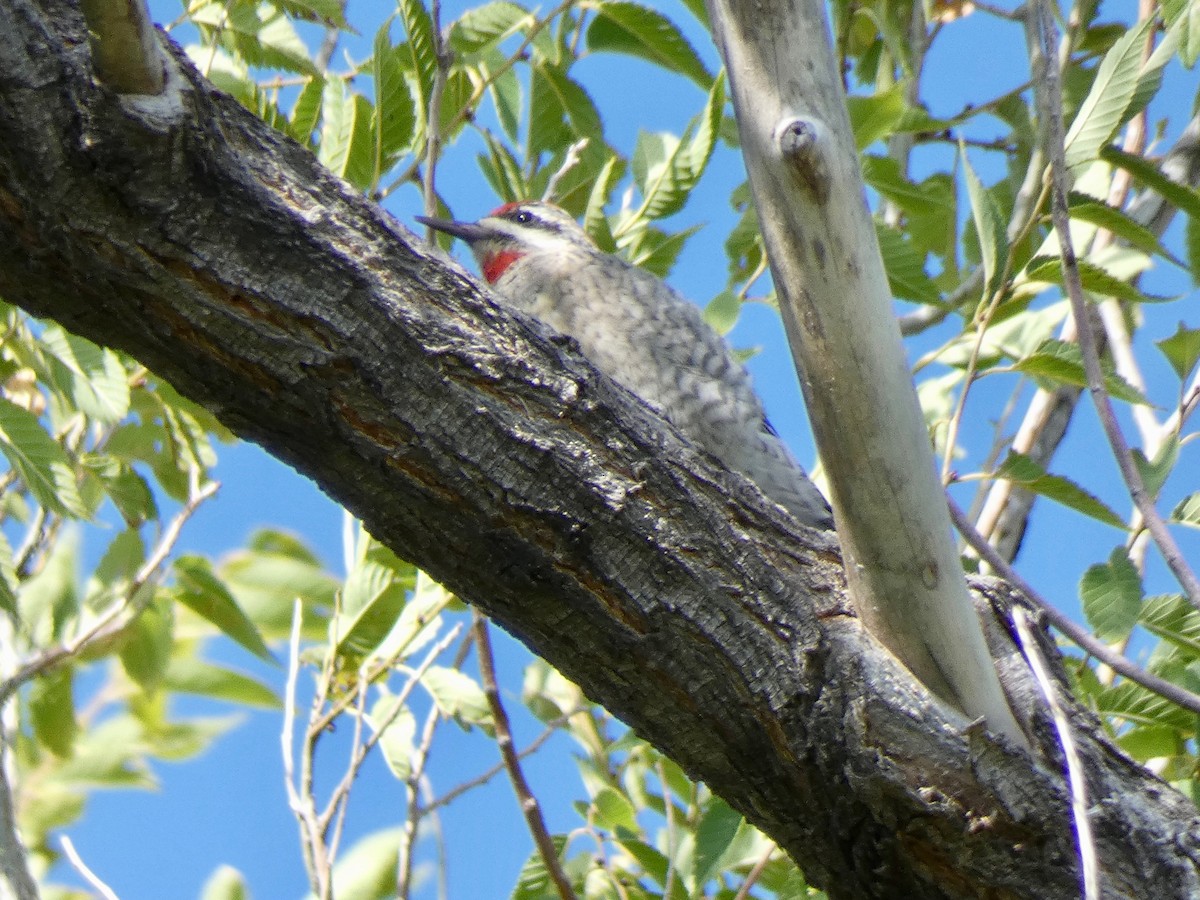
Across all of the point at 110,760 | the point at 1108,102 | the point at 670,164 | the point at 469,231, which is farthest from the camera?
the point at 469,231

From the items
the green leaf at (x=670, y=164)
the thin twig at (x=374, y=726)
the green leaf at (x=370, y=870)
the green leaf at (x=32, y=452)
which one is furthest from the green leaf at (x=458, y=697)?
the green leaf at (x=670, y=164)

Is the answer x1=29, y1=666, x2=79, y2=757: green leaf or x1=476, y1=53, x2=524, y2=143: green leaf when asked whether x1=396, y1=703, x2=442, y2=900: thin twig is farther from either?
x1=476, y1=53, x2=524, y2=143: green leaf

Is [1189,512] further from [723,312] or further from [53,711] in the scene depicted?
[53,711]

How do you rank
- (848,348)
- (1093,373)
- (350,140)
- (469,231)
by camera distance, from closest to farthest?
(848,348)
(1093,373)
(350,140)
(469,231)

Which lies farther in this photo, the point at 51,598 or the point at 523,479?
the point at 51,598

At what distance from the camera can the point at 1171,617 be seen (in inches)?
84.7

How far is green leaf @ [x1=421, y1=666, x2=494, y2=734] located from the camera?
256cm

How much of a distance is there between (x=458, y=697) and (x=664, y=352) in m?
0.87

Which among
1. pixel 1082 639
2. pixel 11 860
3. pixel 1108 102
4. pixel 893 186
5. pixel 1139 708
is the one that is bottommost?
pixel 11 860

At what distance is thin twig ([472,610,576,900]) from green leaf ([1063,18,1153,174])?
125cm

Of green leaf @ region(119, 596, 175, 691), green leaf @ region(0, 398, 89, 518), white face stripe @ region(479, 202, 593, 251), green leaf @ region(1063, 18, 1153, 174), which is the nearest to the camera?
green leaf @ region(1063, 18, 1153, 174)

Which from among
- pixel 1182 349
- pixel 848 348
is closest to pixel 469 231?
pixel 1182 349

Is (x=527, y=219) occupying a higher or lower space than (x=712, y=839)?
higher

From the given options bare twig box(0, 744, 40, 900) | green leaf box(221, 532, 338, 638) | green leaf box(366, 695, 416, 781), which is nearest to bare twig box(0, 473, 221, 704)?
bare twig box(0, 744, 40, 900)
